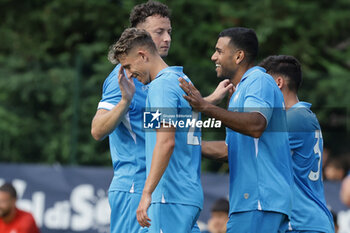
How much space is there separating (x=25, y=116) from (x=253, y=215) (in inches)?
302

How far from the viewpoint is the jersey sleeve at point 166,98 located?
491cm

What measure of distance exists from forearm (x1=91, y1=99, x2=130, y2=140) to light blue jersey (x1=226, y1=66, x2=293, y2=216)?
0.83 metres

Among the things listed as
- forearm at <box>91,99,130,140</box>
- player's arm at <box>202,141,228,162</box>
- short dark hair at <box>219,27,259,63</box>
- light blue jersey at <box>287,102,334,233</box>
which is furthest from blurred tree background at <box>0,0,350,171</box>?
forearm at <box>91,99,130,140</box>

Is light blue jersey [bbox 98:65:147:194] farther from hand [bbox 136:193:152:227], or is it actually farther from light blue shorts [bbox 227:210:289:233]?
light blue shorts [bbox 227:210:289:233]

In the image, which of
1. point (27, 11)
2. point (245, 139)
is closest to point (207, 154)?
point (245, 139)

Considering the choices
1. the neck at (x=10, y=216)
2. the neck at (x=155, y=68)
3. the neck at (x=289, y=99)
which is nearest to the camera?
the neck at (x=155, y=68)

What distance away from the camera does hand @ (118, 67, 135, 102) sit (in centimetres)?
519

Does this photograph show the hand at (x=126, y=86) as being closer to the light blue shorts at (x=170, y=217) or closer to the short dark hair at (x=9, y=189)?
the light blue shorts at (x=170, y=217)

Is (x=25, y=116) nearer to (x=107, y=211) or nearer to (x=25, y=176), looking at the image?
(x=25, y=176)

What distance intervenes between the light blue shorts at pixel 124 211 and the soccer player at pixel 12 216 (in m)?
4.37

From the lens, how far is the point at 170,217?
495 centimetres

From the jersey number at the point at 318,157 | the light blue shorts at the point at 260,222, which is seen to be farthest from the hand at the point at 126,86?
the jersey number at the point at 318,157

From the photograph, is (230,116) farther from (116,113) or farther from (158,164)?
(116,113)

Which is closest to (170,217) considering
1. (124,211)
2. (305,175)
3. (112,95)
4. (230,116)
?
(124,211)
